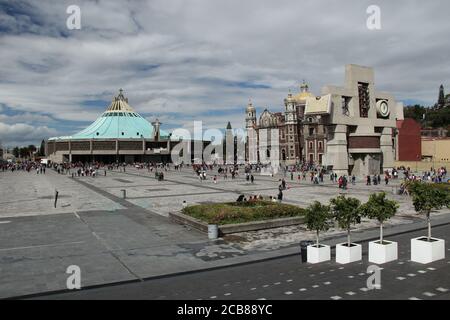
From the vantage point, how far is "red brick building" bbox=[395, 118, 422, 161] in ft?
259

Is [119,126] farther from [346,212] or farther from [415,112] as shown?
[346,212]

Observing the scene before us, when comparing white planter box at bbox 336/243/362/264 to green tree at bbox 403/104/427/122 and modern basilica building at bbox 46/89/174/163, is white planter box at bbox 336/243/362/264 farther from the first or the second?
green tree at bbox 403/104/427/122

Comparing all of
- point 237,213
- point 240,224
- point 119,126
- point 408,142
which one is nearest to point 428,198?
point 240,224

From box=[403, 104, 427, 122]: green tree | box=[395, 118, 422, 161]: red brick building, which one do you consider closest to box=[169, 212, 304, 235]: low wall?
box=[395, 118, 422, 161]: red brick building

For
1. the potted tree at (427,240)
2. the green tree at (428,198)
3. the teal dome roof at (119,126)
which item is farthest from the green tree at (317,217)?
the teal dome roof at (119,126)

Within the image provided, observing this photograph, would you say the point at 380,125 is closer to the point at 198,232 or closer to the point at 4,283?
the point at 198,232

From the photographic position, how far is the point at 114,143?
127m

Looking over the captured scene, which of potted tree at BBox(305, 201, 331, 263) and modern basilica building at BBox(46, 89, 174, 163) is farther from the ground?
modern basilica building at BBox(46, 89, 174, 163)

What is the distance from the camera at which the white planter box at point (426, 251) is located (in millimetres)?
12266

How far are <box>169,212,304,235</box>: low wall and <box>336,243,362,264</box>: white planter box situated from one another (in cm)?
609

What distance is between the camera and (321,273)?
11.7 metres

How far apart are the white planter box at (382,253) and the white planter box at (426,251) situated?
0.60 meters
